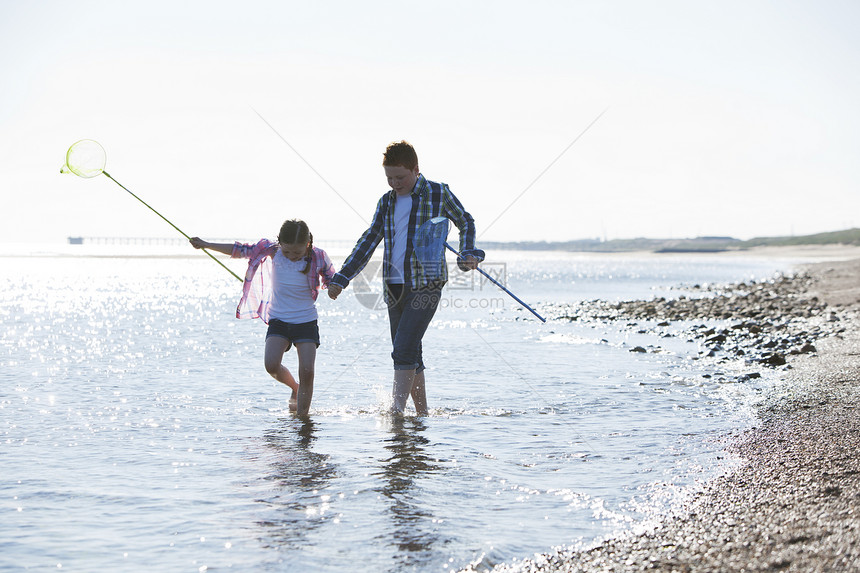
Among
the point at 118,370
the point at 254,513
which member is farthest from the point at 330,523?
the point at 118,370

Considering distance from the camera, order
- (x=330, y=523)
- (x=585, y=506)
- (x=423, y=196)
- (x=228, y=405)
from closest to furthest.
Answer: (x=330, y=523) → (x=585, y=506) → (x=423, y=196) → (x=228, y=405)

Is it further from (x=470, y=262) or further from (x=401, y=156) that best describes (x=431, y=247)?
(x=401, y=156)

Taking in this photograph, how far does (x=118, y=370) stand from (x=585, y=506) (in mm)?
9687

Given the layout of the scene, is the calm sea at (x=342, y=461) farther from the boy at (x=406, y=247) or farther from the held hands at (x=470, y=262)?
the held hands at (x=470, y=262)

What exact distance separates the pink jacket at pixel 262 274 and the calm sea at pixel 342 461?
3.84ft

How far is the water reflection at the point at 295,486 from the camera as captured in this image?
4.42m

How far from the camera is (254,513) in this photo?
473cm

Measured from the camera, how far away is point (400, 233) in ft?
22.0

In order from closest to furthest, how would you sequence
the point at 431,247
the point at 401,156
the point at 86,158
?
the point at 401,156, the point at 431,247, the point at 86,158

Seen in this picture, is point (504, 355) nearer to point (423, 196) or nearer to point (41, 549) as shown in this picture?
point (423, 196)

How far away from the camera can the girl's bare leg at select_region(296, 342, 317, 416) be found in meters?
7.36

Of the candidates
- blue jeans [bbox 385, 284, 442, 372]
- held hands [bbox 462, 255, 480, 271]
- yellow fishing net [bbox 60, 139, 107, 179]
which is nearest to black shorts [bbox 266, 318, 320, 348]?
blue jeans [bbox 385, 284, 442, 372]

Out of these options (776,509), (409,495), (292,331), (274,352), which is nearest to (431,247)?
(292,331)

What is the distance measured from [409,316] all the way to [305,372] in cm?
135
